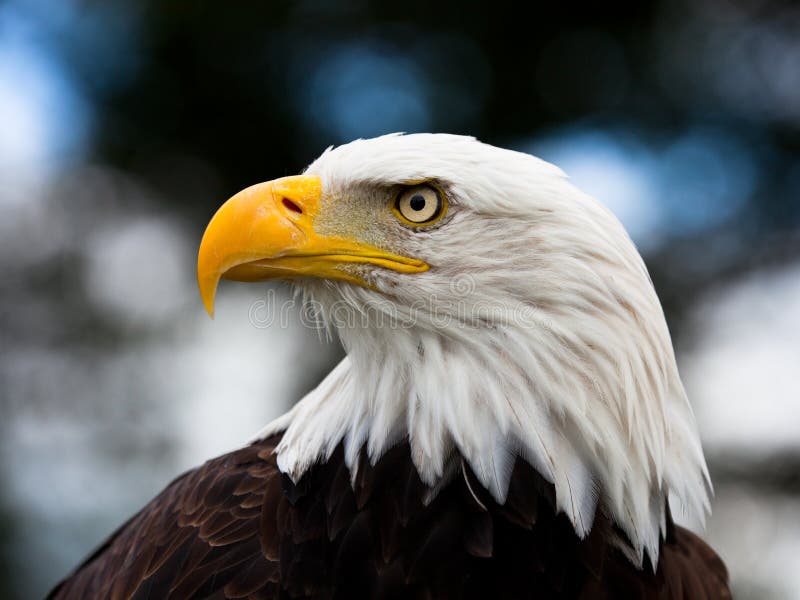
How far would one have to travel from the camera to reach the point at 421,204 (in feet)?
4.04

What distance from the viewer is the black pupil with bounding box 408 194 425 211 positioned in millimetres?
1229

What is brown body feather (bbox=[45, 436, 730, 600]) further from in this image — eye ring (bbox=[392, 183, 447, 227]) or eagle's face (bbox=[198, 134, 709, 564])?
eye ring (bbox=[392, 183, 447, 227])

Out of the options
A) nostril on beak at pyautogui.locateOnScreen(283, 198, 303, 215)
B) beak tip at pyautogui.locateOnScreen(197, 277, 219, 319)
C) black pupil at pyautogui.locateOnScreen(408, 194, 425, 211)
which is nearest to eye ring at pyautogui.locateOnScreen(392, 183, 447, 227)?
black pupil at pyautogui.locateOnScreen(408, 194, 425, 211)

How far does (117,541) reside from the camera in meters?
1.73

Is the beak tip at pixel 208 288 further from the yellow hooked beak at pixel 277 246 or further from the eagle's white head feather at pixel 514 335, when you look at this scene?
the eagle's white head feather at pixel 514 335

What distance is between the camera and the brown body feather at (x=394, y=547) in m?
1.18

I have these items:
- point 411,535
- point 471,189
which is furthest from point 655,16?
point 411,535

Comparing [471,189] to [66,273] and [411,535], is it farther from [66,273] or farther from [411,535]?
[66,273]

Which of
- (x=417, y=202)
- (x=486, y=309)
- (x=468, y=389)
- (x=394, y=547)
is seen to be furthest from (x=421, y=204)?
(x=394, y=547)

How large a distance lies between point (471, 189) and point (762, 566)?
124 inches

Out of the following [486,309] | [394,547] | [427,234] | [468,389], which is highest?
[427,234]

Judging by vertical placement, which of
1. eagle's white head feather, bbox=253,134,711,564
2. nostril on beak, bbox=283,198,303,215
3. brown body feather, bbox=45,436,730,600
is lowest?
brown body feather, bbox=45,436,730,600

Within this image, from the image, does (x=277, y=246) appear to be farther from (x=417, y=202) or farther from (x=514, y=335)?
(x=514, y=335)

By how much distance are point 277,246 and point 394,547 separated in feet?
1.67
